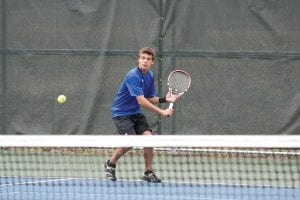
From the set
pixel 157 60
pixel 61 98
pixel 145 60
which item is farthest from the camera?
pixel 61 98

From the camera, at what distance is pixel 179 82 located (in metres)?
6.53

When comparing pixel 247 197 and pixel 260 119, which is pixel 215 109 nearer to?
pixel 260 119

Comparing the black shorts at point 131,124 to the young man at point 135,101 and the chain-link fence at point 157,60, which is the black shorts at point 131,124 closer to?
the young man at point 135,101

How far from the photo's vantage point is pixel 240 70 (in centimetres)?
798

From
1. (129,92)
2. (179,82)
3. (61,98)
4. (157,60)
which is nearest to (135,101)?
(129,92)

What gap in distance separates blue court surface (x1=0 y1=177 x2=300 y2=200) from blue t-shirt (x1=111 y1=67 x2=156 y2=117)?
66 centimetres

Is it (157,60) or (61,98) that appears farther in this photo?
(61,98)

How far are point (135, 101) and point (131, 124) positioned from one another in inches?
7.9

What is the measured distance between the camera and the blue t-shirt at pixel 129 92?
637 centimetres

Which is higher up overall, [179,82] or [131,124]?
[179,82]

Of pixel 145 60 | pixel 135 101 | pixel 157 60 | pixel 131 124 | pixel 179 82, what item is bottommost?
pixel 131 124

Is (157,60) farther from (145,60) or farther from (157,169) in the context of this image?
A: (145,60)

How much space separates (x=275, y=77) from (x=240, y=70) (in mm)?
361

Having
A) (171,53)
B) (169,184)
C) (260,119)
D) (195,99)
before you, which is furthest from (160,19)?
(169,184)
